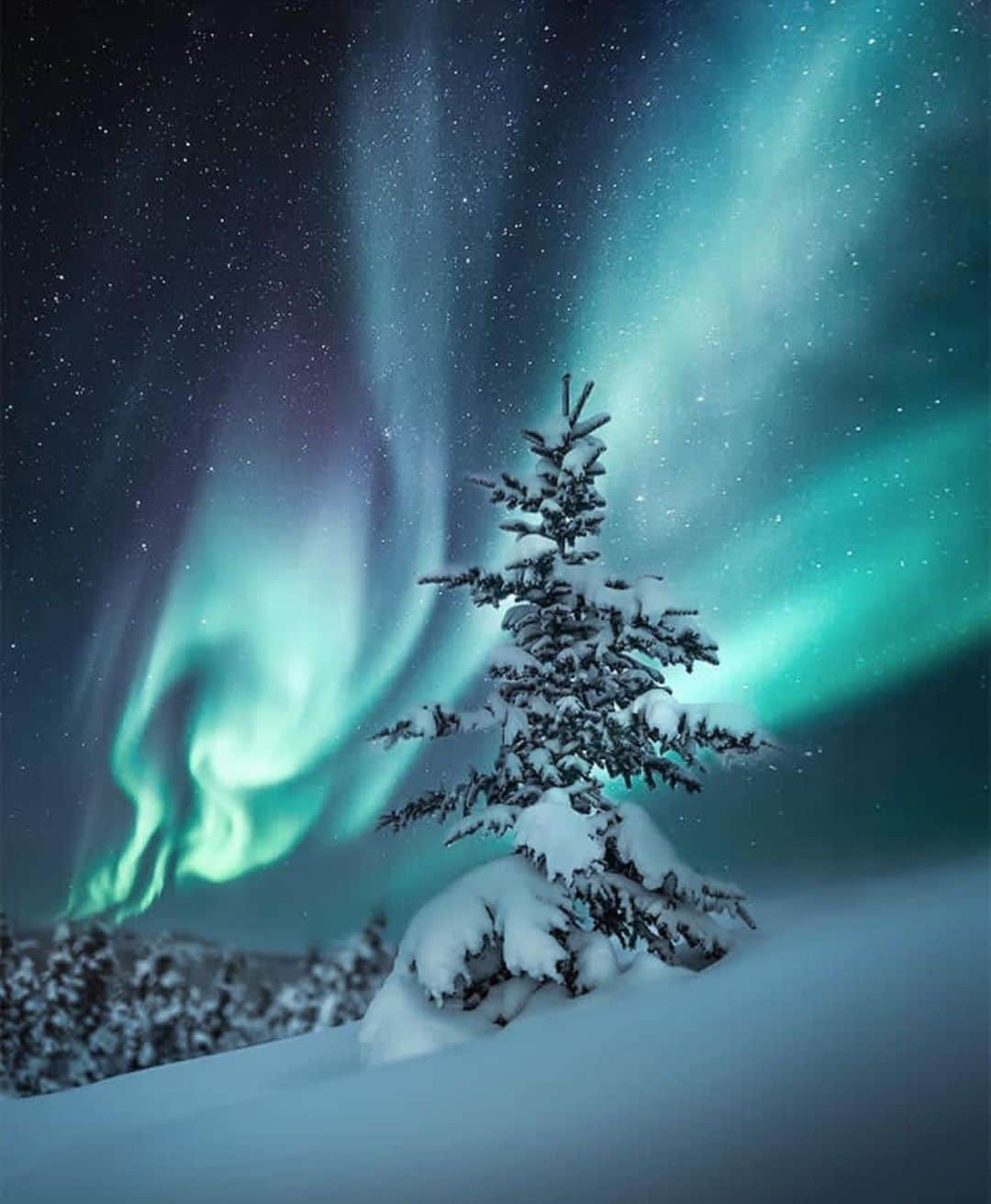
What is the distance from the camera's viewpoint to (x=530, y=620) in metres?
8.96

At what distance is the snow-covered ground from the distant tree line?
36218 mm

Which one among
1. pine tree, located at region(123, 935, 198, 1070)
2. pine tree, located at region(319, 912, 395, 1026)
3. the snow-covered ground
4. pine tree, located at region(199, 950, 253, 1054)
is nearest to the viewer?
the snow-covered ground

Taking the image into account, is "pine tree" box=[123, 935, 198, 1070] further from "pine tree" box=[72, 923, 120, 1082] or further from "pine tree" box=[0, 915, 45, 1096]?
"pine tree" box=[0, 915, 45, 1096]

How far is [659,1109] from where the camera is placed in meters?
4.42

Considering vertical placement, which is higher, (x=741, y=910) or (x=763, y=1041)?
(x=741, y=910)

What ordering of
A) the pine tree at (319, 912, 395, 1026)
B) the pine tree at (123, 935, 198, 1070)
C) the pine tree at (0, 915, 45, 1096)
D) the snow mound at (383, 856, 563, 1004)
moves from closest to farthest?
the snow mound at (383, 856, 563, 1004) → the pine tree at (0, 915, 45, 1096) → the pine tree at (123, 935, 198, 1070) → the pine tree at (319, 912, 395, 1026)

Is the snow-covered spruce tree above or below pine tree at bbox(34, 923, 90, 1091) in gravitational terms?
below

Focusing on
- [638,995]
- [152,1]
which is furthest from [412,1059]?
[152,1]

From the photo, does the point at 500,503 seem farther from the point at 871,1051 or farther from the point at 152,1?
the point at 152,1

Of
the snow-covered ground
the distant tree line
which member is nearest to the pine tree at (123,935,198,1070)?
the distant tree line

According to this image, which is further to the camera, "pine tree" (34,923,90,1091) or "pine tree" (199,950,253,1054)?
"pine tree" (199,950,253,1054)

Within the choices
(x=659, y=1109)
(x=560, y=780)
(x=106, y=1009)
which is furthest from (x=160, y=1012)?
(x=659, y=1109)

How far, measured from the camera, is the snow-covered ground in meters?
3.59

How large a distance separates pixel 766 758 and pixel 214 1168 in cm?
544
